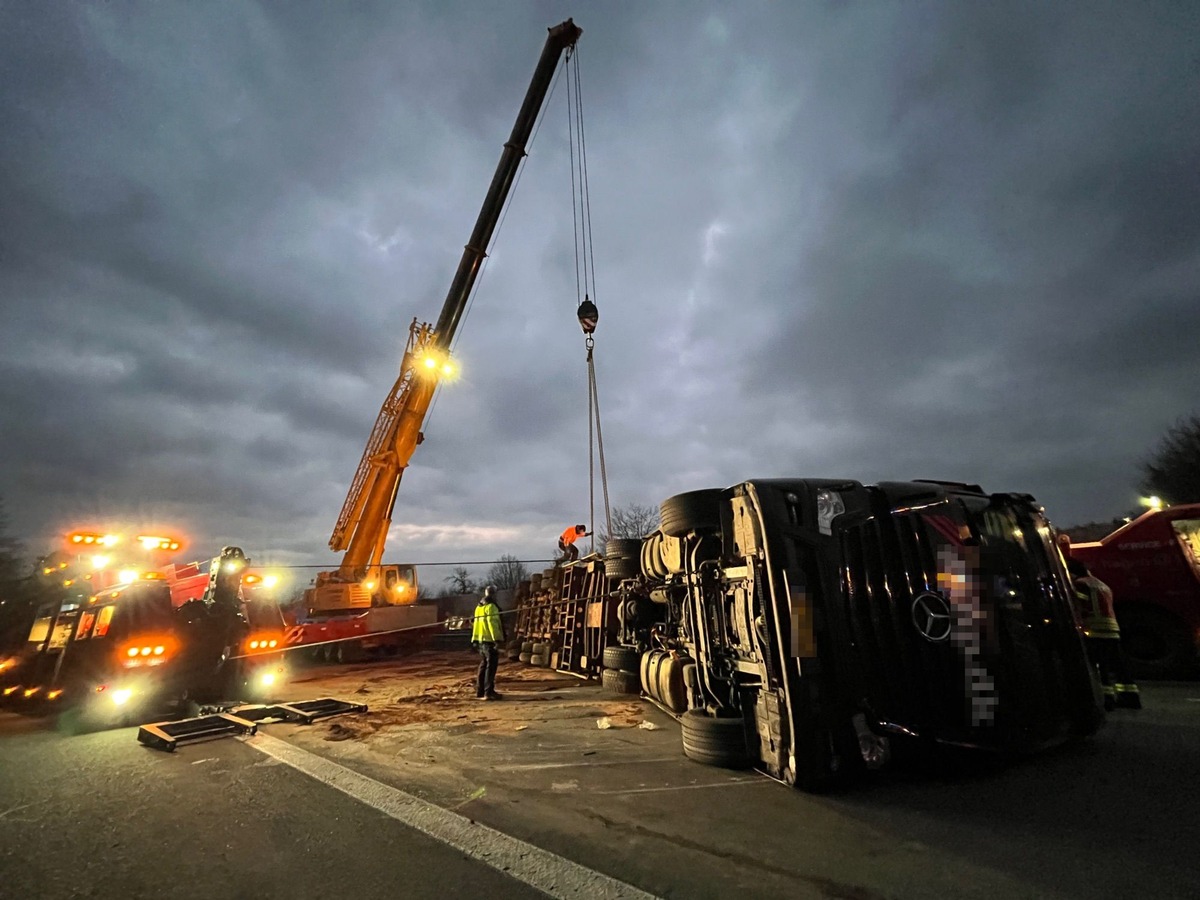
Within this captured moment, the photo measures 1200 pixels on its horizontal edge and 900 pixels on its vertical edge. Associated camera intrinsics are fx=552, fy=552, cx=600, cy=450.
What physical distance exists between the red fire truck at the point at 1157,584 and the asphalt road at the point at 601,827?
101 inches

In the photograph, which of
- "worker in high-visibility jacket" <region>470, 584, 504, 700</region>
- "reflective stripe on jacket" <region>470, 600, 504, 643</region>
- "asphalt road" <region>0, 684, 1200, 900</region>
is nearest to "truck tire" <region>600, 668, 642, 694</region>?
"worker in high-visibility jacket" <region>470, 584, 504, 700</region>

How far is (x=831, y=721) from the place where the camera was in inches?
154

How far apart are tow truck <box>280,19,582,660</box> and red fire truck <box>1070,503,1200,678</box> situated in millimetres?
13756

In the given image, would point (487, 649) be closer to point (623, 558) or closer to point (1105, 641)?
point (623, 558)

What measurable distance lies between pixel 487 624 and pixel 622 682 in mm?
2294

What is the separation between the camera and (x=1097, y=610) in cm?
564

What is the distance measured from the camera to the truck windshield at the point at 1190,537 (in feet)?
23.7

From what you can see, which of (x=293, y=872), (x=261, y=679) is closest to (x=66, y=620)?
(x=261, y=679)

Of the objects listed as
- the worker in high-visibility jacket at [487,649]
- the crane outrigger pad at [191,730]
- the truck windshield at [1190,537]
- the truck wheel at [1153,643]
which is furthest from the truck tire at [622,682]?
the truck windshield at [1190,537]

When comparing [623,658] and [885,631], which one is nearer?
[885,631]

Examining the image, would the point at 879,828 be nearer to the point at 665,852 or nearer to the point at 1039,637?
the point at 665,852

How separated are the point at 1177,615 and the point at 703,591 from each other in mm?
6881

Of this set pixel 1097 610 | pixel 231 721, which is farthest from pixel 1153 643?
pixel 231 721

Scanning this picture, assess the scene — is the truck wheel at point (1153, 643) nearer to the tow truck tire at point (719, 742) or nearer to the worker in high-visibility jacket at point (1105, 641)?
the worker in high-visibility jacket at point (1105, 641)
